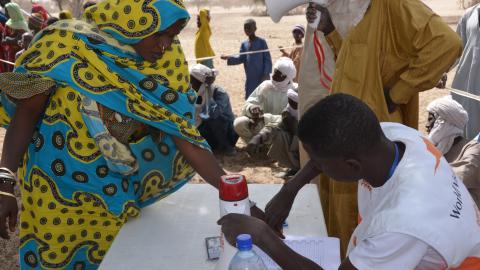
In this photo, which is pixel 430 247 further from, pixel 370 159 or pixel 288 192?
pixel 288 192

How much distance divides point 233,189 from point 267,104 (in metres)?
4.56

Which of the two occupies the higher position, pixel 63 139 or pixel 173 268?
pixel 63 139

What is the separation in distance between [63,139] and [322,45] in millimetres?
1605

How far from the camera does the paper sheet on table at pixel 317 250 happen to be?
1.71 metres

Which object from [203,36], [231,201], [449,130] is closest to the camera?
[231,201]

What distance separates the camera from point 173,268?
5.80ft

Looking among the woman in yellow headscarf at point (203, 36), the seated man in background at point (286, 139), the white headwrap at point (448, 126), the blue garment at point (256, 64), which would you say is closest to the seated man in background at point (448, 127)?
the white headwrap at point (448, 126)

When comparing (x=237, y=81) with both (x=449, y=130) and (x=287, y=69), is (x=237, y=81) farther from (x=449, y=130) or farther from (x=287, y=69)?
(x=449, y=130)

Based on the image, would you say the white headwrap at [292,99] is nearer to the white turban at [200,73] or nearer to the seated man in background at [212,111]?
the seated man in background at [212,111]

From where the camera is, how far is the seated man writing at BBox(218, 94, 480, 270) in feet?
4.59

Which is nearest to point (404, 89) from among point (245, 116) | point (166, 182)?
point (166, 182)

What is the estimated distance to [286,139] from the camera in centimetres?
534

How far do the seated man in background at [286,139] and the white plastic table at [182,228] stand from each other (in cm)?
296

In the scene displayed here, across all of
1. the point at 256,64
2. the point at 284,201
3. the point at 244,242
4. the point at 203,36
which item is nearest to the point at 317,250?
the point at 284,201
